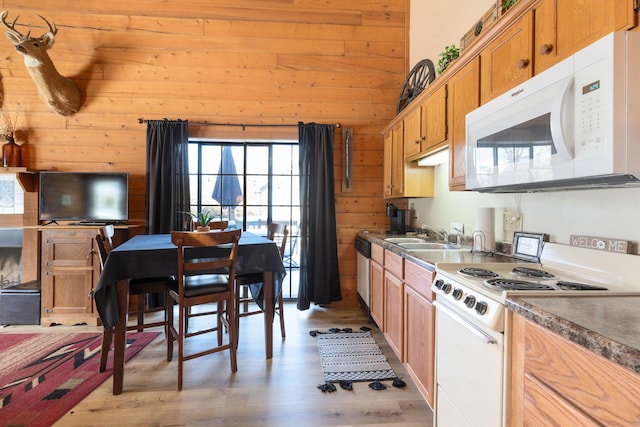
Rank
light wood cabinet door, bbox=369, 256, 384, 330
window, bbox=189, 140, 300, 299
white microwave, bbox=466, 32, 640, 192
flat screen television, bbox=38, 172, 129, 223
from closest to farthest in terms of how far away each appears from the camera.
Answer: white microwave, bbox=466, 32, 640, 192 → light wood cabinet door, bbox=369, 256, 384, 330 → flat screen television, bbox=38, 172, 129, 223 → window, bbox=189, 140, 300, 299

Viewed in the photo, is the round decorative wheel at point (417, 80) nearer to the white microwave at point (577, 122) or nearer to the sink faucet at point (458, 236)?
the sink faucet at point (458, 236)

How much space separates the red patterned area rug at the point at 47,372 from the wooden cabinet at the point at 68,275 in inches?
9.4

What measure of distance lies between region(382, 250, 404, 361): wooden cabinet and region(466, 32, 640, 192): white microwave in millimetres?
965

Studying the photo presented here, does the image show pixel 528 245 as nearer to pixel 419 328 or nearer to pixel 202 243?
pixel 419 328

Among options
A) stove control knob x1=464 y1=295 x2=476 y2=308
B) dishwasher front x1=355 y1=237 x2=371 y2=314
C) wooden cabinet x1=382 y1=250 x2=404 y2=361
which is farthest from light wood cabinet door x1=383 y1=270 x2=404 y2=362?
stove control knob x1=464 y1=295 x2=476 y2=308

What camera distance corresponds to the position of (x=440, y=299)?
1507mm

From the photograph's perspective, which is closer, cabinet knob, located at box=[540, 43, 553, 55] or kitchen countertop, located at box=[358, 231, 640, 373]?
kitchen countertop, located at box=[358, 231, 640, 373]

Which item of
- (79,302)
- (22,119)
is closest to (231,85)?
(22,119)

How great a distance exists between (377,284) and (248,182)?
2013 mm

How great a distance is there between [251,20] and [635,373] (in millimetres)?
4234

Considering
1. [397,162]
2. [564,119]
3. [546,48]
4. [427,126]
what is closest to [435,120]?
[427,126]

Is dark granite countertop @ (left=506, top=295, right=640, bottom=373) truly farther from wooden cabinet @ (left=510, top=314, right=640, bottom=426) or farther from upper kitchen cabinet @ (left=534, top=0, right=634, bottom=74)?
upper kitchen cabinet @ (left=534, top=0, right=634, bottom=74)

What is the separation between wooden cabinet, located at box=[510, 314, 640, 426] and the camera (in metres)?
0.65

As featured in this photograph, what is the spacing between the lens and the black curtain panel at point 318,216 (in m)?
3.51
